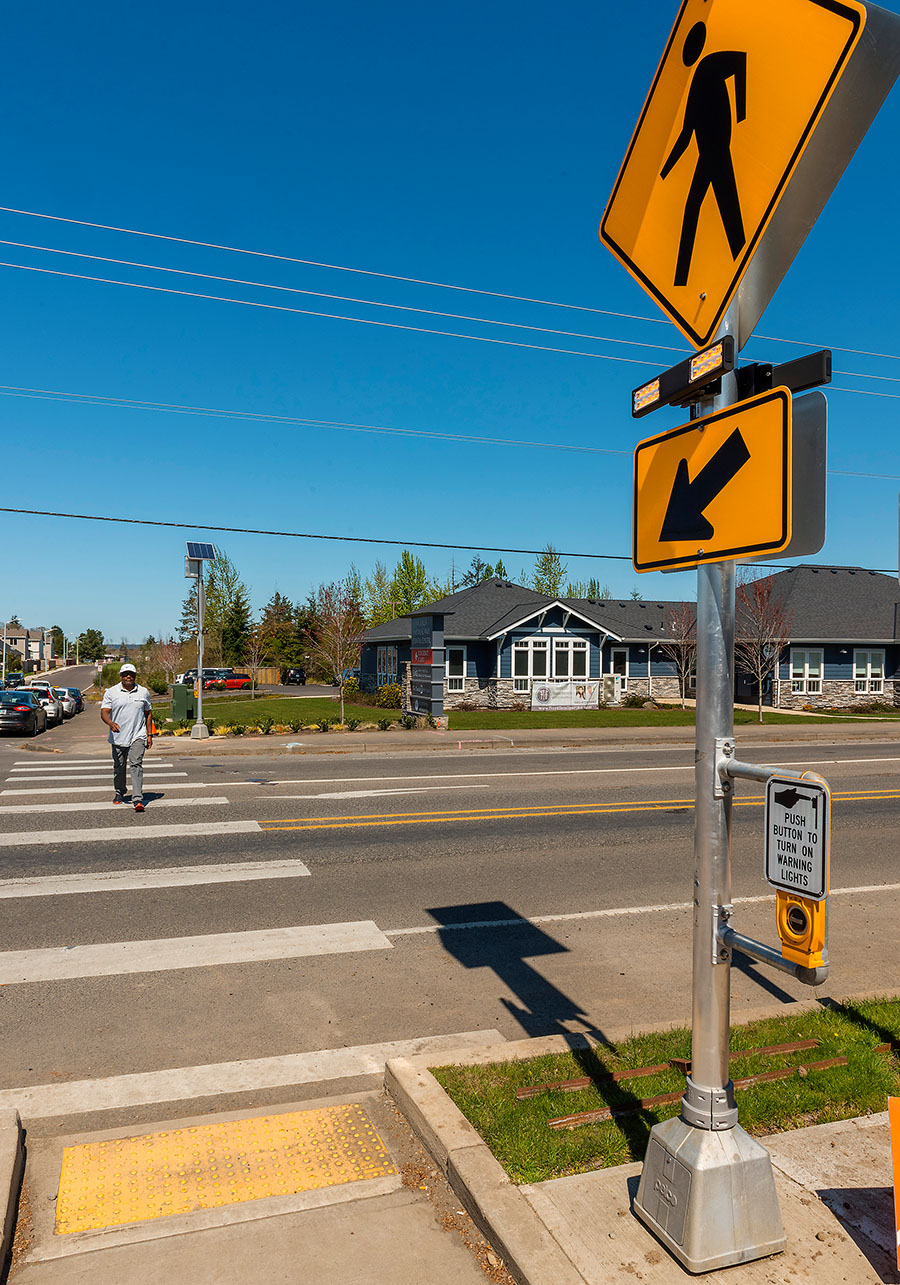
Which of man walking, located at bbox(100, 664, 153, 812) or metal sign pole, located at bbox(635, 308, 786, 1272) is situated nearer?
metal sign pole, located at bbox(635, 308, 786, 1272)

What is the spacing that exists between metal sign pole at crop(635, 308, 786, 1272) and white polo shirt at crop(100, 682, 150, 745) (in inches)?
402

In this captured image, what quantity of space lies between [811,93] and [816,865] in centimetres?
217

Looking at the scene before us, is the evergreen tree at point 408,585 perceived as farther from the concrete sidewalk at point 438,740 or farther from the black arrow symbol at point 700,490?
the black arrow symbol at point 700,490

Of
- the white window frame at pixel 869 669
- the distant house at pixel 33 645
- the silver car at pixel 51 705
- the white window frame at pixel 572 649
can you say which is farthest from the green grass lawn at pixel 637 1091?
the distant house at pixel 33 645

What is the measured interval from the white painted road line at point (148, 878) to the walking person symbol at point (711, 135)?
6.95 meters

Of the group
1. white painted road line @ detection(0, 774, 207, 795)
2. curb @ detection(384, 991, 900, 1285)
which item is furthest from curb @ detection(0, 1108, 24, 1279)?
white painted road line @ detection(0, 774, 207, 795)

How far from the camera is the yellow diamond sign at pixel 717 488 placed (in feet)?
8.23

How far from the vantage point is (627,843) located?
10.1 meters

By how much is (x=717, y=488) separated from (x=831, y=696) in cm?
4025

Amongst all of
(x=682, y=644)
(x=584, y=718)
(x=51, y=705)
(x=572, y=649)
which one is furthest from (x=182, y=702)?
(x=682, y=644)

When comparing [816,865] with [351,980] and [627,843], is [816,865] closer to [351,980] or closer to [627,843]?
[351,980]

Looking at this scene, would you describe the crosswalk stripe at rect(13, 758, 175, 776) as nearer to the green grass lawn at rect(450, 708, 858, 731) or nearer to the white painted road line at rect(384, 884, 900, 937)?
the green grass lawn at rect(450, 708, 858, 731)

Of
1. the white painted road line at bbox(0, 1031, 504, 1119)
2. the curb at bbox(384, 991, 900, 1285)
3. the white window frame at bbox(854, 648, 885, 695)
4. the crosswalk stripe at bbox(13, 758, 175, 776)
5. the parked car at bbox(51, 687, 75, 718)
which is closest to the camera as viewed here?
the curb at bbox(384, 991, 900, 1285)

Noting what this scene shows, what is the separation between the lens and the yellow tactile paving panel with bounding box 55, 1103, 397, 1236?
3.42m
